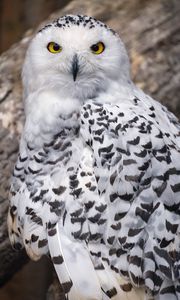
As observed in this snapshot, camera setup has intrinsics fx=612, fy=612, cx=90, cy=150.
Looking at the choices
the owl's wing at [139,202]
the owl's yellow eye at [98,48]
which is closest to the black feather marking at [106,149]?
the owl's wing at [139,202]

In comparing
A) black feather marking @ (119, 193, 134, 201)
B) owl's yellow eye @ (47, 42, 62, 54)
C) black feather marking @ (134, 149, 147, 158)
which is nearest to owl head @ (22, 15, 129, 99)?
owl's yellow eye @ (47, 42, 62, 54)

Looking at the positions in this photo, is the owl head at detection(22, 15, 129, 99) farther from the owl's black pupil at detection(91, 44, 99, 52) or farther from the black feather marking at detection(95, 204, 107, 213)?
the black feather marking at detection(95, 204, 107, 213)

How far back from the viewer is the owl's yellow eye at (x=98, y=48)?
2572mm

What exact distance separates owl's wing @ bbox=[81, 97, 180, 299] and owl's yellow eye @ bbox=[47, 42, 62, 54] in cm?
38

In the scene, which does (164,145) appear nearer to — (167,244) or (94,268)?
(167,244)

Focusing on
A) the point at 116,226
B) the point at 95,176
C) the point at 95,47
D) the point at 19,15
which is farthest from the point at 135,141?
the point at 19,15

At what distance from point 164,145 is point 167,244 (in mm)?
390

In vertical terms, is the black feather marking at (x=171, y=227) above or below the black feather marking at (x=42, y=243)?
above

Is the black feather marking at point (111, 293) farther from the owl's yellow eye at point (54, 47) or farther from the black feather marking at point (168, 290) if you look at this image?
the owl's yellow eye at point (54, 47)

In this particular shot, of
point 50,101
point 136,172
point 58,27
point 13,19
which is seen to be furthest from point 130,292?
point 13,19

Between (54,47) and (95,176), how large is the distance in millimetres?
591

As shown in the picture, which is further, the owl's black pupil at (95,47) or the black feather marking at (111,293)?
the owl's black pupil at (95,47)

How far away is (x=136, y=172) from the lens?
235cm

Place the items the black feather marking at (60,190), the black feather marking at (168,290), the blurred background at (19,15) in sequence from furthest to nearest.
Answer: the blurred background at (19,15) < the black feather marking at (60,190) < the black feather marking at (168,290)
